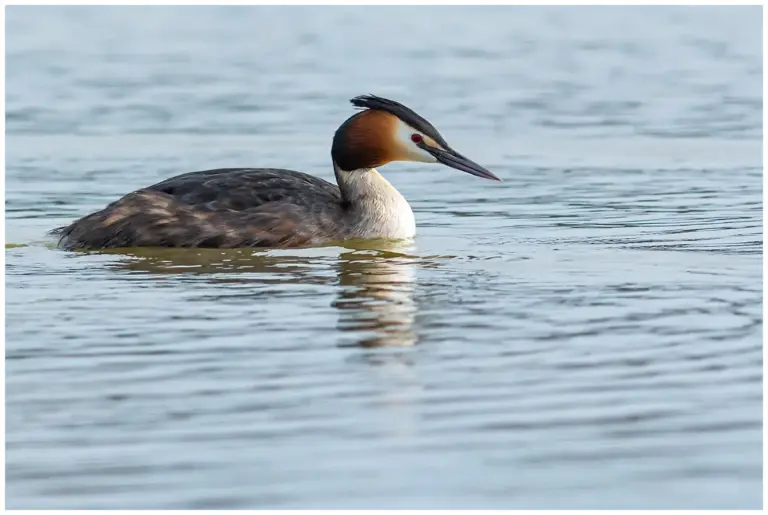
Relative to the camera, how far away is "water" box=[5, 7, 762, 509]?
6.57 meters

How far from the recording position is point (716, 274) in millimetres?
10695

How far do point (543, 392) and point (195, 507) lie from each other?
204 cm

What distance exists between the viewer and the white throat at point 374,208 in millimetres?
12531

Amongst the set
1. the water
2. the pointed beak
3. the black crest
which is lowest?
the water

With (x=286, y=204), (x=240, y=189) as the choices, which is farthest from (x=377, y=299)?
(x=240, y=189)

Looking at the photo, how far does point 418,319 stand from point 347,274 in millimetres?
1692

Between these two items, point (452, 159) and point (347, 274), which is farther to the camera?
point (452, 159)

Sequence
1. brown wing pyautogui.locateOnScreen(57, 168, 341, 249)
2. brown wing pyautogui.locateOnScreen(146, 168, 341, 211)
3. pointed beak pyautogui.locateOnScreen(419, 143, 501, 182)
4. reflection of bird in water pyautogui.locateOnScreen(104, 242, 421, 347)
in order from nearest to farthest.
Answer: reflection of bird in water pyautogui.locateOnScreen(104, 242, 421, 347), brown wing pyautogui.locateOnScreen(57, 168, 341, 249), brown wing pyautogui.locateOnScreen(146, 168, 341, 211), pointed beak pyautogui.locateOnScreen(419, 143, 501, 182)

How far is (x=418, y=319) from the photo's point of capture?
9.36 m

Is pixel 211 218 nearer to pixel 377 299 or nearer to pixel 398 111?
pixel 398 111

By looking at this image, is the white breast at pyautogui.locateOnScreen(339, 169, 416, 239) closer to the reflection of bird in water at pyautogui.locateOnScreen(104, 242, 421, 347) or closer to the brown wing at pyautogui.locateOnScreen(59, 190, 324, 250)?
the reflection of bird in water at pyautogui.locateOnScreen(104, 242, 421, 347)

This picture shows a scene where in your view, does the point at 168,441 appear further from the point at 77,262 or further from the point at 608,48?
the point at 608,48

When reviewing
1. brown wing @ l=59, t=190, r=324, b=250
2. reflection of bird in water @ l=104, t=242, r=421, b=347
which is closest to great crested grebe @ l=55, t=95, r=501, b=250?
brown wing @ l=59, t=190, r=324, b=250

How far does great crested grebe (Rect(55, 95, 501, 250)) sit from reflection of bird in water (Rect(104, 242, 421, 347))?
0.16 m
